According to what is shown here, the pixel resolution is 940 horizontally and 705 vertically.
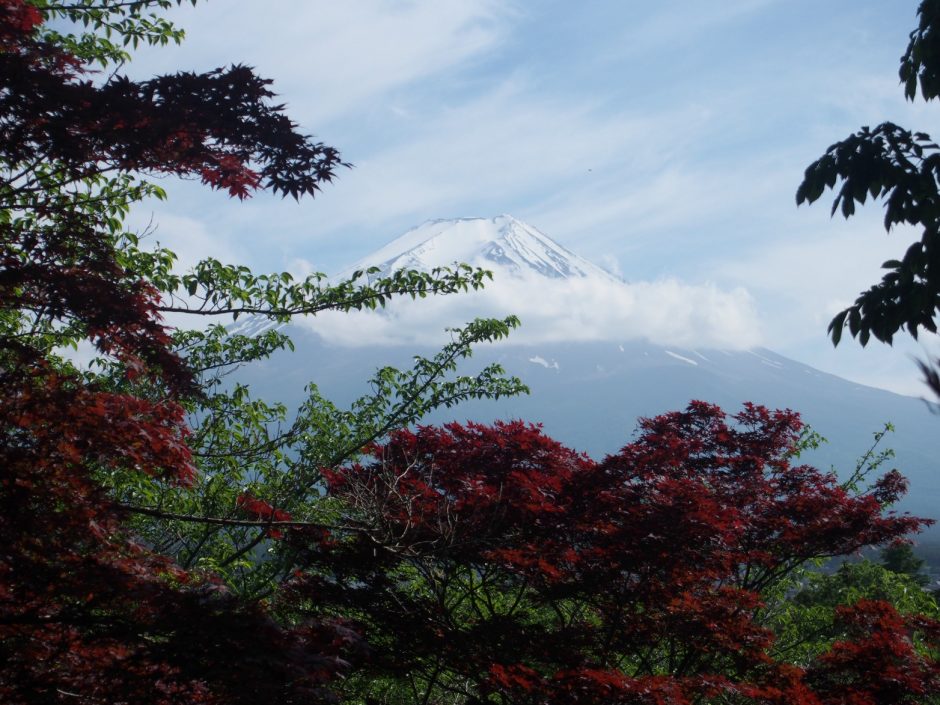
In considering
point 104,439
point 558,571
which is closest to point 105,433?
point 104,439

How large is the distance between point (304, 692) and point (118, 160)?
3.20m

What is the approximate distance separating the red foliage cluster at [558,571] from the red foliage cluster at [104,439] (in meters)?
1.21

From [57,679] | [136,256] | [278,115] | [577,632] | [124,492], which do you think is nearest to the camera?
[57,679]

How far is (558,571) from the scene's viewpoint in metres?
5.77

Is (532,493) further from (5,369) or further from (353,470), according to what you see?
(5,369)

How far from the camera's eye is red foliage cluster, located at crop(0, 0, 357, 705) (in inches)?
160

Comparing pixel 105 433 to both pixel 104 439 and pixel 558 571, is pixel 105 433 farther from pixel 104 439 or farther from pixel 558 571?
pixel 558 571

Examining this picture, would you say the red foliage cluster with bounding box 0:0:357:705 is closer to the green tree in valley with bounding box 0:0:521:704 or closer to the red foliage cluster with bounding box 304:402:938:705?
the green tree in valley with bounding box 0:0:521:704

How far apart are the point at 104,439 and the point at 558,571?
3.20m

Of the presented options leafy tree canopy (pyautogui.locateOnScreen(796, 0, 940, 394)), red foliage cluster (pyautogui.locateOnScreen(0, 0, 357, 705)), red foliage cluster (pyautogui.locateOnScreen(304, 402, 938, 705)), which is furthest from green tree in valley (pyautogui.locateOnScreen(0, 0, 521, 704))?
leafy tree canopy (pyautogui.locateOnScreen(796, 0, 940, 394))

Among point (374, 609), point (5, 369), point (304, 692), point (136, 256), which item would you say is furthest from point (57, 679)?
point (136, 256)

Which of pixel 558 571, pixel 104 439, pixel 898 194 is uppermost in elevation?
pixel 898 194

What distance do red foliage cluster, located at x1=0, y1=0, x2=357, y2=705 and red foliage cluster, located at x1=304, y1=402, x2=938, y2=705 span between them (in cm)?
121

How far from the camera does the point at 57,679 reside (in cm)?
407
